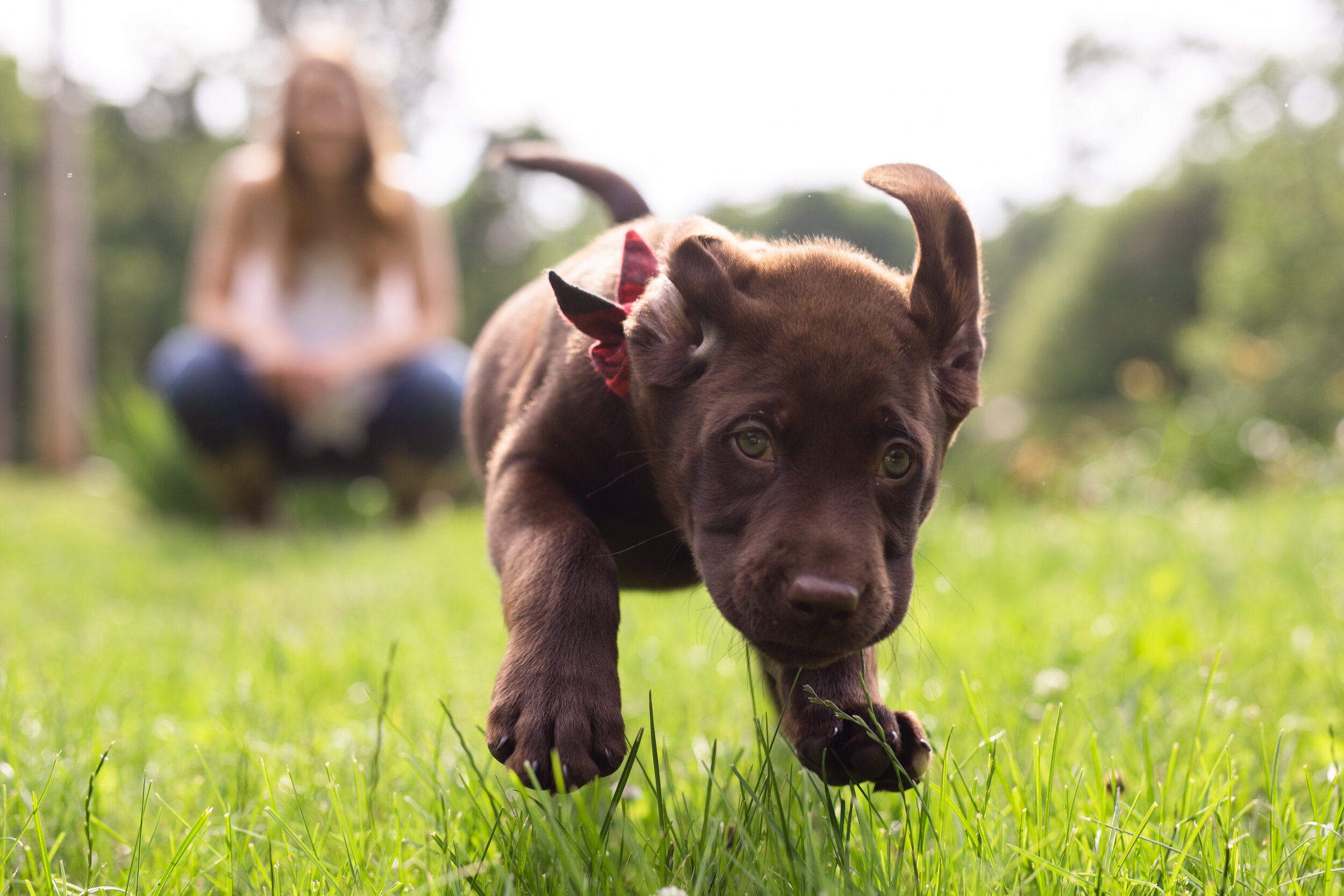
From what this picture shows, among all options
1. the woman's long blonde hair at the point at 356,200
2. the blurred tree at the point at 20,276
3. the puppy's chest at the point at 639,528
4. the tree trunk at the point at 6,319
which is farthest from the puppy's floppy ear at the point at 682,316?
the blurred tree at the point at 20,276

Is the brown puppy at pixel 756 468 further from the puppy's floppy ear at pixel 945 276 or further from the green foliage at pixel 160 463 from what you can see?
the green foliage at pixel 160 463

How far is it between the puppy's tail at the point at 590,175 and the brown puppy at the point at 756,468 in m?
0.65

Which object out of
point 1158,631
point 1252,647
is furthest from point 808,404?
point 1252,647

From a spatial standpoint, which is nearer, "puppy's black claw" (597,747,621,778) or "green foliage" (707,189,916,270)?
"puppy's black claw" (597,747,621,778)

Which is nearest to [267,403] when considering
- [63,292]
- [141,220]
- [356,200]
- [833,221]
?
[356,200]

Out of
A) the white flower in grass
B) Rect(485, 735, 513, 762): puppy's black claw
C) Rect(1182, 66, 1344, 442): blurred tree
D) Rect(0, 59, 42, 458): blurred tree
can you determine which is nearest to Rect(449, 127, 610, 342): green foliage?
Rect(1182, 66, 1344, 442): blurred tree

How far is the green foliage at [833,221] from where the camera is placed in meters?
2.10

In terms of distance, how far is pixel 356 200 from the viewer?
23.5 feet

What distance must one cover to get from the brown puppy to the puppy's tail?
2.13ft

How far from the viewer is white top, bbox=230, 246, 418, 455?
23.3 feet

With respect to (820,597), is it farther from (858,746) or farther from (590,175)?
(590,175)

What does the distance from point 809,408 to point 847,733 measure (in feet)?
1.84

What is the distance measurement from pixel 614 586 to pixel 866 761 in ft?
1.68

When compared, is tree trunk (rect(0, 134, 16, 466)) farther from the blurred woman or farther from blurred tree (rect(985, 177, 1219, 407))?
blurred tree (rect(985, 177, 1219, 407))
